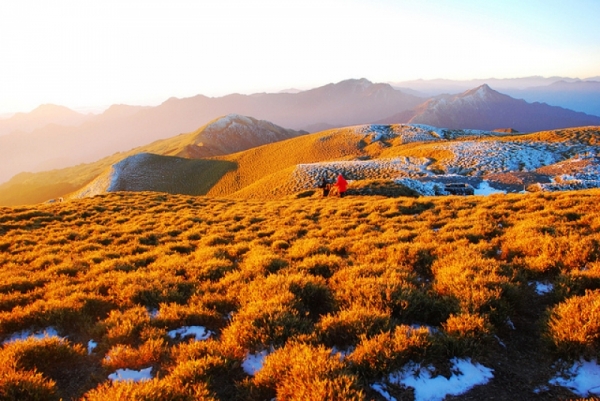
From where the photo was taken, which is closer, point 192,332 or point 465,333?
point 465,333

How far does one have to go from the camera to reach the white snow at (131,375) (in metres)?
3.83

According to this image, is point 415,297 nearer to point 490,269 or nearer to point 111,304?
point 490,269

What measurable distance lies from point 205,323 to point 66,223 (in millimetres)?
14442

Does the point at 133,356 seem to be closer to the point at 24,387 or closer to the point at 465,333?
the point at 24,387

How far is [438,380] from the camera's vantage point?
11.7 feet

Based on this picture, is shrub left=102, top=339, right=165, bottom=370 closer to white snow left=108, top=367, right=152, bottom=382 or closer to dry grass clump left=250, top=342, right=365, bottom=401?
white snow left=108, top=367, right=152, bottom=382

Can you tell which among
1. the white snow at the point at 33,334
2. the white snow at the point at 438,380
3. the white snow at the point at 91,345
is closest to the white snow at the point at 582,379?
the white snow at the point at 438,380

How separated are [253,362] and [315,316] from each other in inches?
55.9

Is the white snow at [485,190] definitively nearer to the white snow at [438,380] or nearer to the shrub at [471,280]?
the shrub at [471,280]

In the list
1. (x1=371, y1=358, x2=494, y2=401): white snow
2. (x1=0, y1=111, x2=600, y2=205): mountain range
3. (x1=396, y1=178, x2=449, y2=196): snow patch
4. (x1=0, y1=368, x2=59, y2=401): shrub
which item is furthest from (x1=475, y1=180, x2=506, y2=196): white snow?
(x1=0, y1=368, x2=59, y2=401): shrub

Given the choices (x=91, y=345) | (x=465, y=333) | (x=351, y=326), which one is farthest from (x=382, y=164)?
(x=91, y=345)

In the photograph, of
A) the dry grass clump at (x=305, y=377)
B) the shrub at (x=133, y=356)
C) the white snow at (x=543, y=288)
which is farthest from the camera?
the white snow at (x=543, y=288)

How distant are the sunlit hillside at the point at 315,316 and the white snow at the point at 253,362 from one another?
0.07 ft

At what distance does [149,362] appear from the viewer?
4.14 metres
